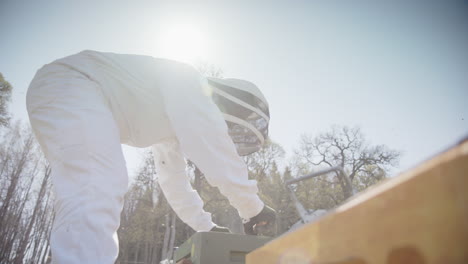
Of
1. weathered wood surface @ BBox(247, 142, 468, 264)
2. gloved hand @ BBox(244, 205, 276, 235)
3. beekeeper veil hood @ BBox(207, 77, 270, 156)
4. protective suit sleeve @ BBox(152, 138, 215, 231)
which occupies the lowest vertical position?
weathered wood surface @ BBox(247, 142, 468, 264)

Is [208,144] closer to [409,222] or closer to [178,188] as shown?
[178,188]

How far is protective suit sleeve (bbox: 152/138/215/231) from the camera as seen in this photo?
96.9 inches

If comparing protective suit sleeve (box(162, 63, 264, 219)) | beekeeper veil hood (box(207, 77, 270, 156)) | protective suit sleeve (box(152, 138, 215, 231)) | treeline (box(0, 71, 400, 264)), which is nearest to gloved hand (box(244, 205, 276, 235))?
protective suit sleeve (box(162, 63, 264, 219))

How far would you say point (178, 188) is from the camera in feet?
8.45

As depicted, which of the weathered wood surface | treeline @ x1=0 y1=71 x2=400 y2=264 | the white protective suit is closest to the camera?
the weathered wood surface

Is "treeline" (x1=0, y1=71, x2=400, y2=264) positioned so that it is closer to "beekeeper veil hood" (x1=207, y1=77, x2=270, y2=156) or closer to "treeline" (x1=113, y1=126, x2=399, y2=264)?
"treeline" (x1=113, y1=126, x2=399, y2=264)

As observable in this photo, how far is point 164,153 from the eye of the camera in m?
2.71

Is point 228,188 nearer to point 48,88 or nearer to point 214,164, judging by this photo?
point 214,164

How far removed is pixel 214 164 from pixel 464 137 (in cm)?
157

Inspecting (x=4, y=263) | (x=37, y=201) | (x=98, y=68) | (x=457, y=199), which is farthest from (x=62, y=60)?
(x=4, y=263)

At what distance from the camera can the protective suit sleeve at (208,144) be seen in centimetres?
181

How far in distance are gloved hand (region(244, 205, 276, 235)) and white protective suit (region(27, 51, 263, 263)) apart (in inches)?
2.6

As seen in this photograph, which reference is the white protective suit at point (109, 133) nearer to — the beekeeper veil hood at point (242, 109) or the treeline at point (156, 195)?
the beekeeper veil hood at point (242, 109)

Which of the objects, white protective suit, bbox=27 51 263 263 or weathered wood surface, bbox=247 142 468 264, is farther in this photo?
white protective suit, bbox=27 51 263 263
